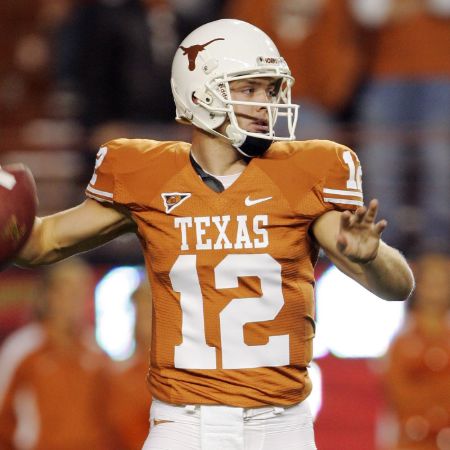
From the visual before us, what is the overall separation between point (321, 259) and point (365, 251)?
9.60 ft

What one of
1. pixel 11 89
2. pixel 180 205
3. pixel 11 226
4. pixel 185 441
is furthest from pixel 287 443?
pixel 11 89

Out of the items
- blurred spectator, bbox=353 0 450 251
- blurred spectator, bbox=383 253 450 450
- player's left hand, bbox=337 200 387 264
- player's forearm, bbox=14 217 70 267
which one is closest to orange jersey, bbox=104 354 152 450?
blurred spectator, bbox=383 253 450 450

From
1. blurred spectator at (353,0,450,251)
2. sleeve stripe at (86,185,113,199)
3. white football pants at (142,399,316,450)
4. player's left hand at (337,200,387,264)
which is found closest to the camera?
player's left hand at (337,200,387,264)

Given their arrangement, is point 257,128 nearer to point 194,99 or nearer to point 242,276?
point 194,99

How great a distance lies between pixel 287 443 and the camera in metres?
3.13

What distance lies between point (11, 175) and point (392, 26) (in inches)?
133

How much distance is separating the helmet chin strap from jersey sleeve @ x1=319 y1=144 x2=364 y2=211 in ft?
0.58

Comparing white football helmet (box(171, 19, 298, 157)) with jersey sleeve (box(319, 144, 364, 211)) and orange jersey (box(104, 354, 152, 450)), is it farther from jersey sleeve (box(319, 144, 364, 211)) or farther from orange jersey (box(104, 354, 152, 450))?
orange jersey (box(104, 354, 152, 450))

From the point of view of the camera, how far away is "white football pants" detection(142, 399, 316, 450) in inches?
121

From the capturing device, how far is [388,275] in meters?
3.12

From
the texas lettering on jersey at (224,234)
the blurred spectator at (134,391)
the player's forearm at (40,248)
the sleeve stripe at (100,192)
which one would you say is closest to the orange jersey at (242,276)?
the texas lettering on jersey at (224,234)

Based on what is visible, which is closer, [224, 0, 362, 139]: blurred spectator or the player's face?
the player's face

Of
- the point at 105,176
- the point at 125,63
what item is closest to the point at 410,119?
the point at 125,63

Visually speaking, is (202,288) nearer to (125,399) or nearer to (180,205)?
(180,205)
